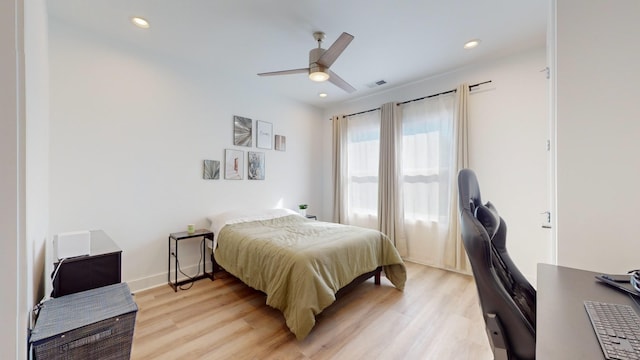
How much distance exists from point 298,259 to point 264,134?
8.16ft

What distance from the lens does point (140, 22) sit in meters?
2.21

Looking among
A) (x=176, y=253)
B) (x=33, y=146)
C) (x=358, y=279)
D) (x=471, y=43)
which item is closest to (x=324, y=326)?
(x=358, y=279)

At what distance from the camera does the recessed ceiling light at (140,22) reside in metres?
2.16

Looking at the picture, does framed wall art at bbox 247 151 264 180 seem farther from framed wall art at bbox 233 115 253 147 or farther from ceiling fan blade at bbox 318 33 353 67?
ceiling fan blade at bbox 318 33 353 67

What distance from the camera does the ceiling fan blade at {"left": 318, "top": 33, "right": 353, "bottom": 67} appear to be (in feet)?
6.34

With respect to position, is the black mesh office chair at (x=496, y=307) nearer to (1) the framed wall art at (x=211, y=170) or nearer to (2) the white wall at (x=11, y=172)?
(2) the white wall at (x=11, y=172)

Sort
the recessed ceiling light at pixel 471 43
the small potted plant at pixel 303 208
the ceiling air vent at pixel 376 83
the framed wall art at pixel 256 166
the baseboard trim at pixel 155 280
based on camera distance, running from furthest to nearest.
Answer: the small potted plant at pixel 303 208 < the framed wall art at pixel 256 166 < the ceiling air vent at pixel 376 83 < the baseboard trim at pixel 155 280 < the recessed ceiling light at pixel 471 43

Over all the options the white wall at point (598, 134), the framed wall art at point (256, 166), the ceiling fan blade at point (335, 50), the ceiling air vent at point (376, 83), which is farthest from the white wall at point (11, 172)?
the ceiling air vent at point (376, 83)

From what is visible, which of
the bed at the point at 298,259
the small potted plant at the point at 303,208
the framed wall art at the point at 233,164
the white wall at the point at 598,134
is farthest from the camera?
the small potted plant at the point at 303,208

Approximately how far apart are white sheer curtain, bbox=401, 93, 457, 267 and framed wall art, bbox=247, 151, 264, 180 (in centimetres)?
226

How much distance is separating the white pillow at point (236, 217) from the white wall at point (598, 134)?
2.96 m

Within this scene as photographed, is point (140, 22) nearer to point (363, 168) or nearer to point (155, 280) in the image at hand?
point (155, 280)

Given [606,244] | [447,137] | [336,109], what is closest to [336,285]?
[606,244]

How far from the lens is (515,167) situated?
275cm
